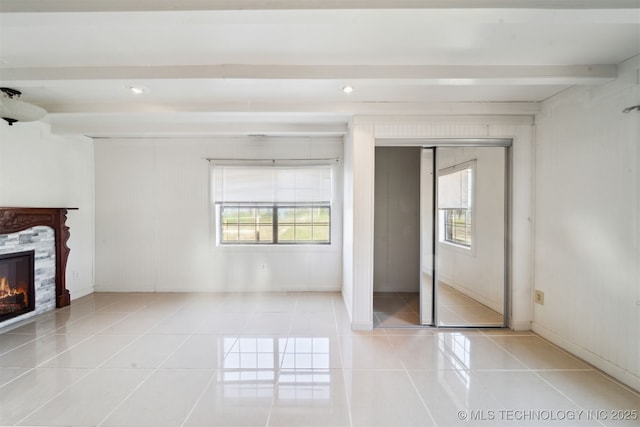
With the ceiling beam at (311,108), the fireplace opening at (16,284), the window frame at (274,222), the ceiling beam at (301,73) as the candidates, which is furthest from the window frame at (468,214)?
the fireplace opening at (16,284)

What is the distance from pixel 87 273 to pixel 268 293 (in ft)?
9.46

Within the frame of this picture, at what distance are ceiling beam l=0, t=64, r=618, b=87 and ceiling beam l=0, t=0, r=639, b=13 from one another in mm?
702

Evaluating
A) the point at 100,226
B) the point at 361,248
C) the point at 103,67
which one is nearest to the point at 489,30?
the point at 361,248

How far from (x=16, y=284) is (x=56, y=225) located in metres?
0.81

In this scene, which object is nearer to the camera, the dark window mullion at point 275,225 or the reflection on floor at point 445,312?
the reflection on floor at point 445,312

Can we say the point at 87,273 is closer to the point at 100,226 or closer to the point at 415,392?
the point at 100,226

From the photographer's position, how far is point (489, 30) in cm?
187

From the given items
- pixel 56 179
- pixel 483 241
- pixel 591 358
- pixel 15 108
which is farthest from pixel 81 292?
pixel 591 358

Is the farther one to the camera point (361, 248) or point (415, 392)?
point (361, 248)

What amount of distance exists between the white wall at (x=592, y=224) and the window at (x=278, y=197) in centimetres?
279

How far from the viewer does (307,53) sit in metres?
2.15

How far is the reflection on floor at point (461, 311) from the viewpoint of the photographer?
10.9 ft

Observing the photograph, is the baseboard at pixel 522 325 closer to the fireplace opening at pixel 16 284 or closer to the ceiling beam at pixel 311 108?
the ceiling beam at pixel 311 108

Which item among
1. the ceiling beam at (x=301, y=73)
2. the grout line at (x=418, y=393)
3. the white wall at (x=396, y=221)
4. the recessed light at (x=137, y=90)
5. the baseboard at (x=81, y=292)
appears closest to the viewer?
the grout line at (x=418, y=393)
